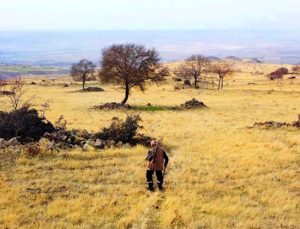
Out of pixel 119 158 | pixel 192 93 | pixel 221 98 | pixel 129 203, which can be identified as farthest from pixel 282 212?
pixel 192 93

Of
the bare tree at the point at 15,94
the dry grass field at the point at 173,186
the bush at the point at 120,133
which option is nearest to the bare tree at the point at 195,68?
the bare tree at the point at 15,94

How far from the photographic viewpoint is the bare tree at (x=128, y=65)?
5091cm

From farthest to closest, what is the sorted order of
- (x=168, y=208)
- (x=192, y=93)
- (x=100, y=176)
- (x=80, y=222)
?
(x=192, y=93), (x=100, y=176), (x=168, y=208), (x=80, y=222)

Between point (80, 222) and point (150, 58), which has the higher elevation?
point (150, 58)

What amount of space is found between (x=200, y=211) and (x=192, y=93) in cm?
5688

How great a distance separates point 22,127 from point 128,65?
2646 cm

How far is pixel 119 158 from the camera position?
22359 mm

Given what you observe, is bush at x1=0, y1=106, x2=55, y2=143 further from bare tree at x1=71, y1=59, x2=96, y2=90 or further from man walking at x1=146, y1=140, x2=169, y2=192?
bare tree at x1=71, y1=59, x2=96, y2=90

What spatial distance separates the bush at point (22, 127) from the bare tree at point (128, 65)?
24285 mm

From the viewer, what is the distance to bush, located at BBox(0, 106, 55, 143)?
83.5ft

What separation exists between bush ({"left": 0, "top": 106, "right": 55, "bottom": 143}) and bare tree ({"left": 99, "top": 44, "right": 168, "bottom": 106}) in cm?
2429

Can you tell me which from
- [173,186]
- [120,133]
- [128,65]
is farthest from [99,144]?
[128,65]

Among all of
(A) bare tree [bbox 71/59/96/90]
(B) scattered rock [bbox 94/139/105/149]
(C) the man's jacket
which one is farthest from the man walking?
(A) bare tree [bbox 71/59/96/90]

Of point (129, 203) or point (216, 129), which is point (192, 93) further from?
point (129, 203)
